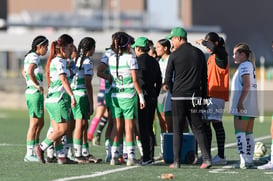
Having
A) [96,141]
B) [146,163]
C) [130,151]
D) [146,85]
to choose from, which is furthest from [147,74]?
[96,141]

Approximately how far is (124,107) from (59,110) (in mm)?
1018

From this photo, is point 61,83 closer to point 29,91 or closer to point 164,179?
point 29,91

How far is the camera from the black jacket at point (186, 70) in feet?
47.0

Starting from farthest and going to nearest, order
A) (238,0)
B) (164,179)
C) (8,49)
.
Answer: (238,0), (8,49), (164,179)

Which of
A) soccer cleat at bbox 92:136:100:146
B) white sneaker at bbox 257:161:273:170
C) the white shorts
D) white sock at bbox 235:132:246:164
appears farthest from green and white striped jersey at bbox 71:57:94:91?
soccer cleat at bbox 92:136:100:146

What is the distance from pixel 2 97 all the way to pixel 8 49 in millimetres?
2479

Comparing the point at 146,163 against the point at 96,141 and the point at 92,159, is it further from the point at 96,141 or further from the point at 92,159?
the point at 96,141

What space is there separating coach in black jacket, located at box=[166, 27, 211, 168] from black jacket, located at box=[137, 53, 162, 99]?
0.86m

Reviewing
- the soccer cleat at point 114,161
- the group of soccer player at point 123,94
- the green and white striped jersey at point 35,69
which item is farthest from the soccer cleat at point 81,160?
the green and white striped jersey at point 35,69

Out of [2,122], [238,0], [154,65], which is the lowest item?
[2,122]

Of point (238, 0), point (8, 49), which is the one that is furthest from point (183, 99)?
point (238, 0)

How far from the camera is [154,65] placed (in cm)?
1541

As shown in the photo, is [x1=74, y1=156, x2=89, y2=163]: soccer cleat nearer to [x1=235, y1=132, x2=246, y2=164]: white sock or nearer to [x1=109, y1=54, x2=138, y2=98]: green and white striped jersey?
[x1=109, y1=54, x2=138, y2=98]: green and white striped jersey

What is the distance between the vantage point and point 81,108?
15.2 m
